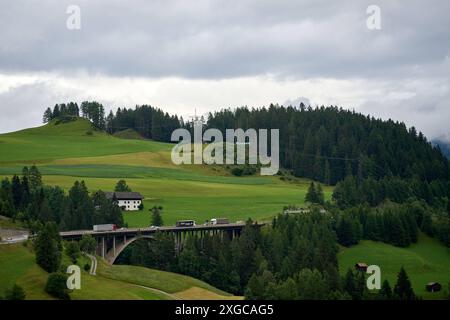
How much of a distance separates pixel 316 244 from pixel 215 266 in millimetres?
15177

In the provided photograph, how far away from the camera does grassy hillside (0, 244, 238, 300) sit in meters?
78.7

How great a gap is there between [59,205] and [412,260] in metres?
57.4

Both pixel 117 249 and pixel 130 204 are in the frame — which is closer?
pixel 117 249

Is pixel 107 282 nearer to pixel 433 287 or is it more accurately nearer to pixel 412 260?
pixel 433 287

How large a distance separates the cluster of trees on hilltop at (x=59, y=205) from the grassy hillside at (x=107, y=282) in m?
24.5

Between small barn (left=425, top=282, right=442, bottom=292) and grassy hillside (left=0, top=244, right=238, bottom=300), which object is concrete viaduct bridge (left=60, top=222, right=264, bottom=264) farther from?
small barn (left=425, top=282, right=442, bottom=292)

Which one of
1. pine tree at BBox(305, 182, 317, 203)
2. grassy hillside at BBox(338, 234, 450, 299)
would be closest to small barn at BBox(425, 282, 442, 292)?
grassy hillside at BBox(338, 234, 450, 299)

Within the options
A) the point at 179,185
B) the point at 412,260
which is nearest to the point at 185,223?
the point at 412,260

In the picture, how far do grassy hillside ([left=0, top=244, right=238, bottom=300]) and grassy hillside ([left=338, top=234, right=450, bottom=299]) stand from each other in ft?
87.8

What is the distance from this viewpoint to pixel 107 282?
286 ft

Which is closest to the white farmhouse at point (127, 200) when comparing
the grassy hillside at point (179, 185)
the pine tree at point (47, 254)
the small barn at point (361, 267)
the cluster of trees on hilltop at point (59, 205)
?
the grassy hillside at point (179, 185)

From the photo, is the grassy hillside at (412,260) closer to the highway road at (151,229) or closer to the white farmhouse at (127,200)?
the highway road at (151,229)
